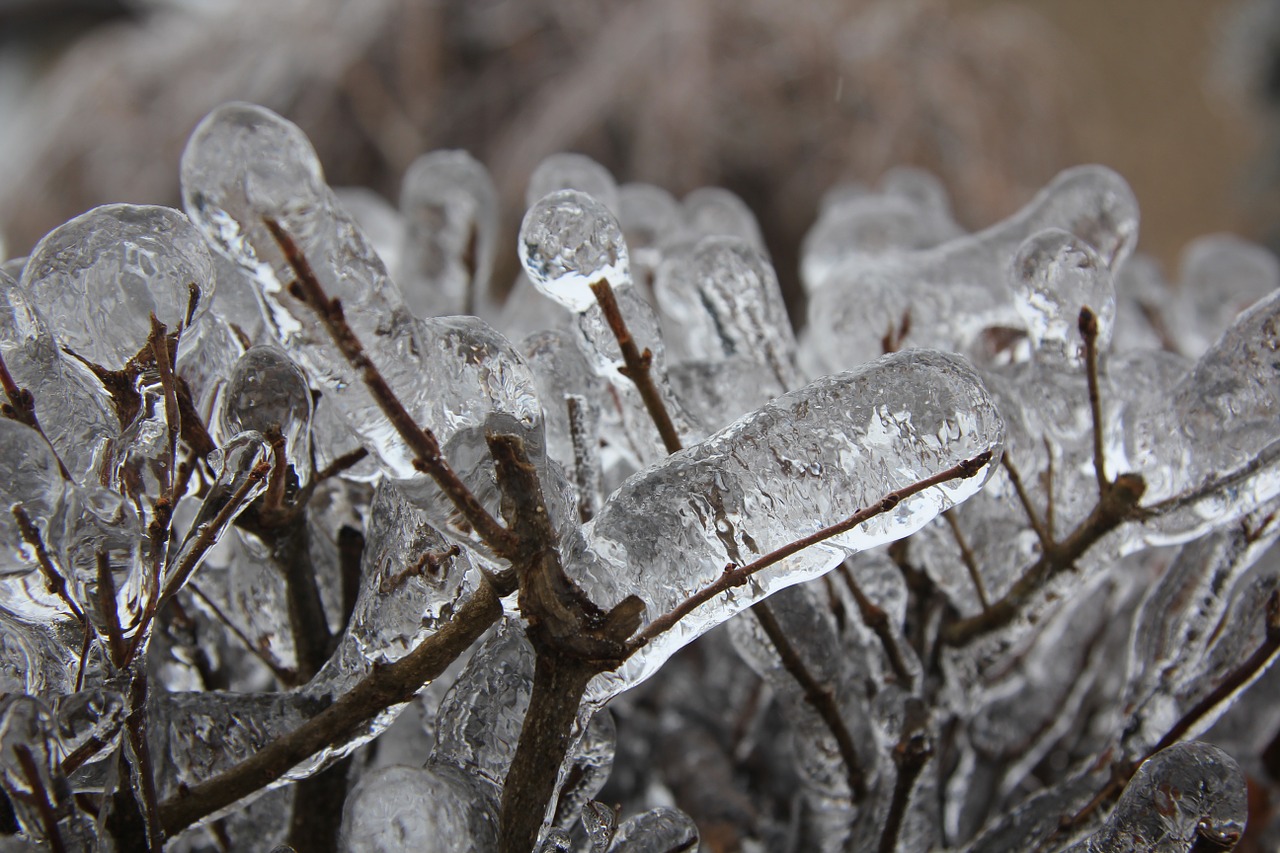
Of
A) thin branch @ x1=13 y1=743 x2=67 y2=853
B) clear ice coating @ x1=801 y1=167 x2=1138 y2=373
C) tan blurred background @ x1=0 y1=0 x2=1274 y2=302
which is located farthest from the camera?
tan blurred background @ x1=0 y1=0 x2=1274 y2=302

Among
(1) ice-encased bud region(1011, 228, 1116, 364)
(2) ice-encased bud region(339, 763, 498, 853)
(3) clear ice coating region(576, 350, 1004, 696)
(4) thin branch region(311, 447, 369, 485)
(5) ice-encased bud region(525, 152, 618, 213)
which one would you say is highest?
(5) ice-encased bud region(525, 152, 618, 213)

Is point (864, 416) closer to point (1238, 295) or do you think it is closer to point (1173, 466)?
point (1173, 466)

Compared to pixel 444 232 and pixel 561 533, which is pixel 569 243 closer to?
pixel 561 533

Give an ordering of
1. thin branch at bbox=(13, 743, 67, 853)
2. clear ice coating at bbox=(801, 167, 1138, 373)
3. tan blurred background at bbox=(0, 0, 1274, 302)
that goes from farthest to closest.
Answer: tan blurred background at bbox=(0, 0, 1274, 302) → clear ice coating at bbox=(801, 167, 1138, 373) → thin branch at bbox=(13, 743, 67, 853)

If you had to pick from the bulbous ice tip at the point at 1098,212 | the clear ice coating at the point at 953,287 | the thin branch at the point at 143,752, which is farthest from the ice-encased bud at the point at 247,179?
the bulbous ice tip at the point at 1098,212

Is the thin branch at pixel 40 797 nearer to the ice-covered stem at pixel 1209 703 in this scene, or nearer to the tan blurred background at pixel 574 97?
the ice-covered stem at pixel 1209 703

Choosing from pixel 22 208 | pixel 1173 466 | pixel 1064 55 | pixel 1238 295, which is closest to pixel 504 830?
pixel 1173 466

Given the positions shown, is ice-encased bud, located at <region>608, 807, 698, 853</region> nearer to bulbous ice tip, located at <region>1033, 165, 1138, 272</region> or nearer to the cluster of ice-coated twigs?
the cluster of ice-coated twigs

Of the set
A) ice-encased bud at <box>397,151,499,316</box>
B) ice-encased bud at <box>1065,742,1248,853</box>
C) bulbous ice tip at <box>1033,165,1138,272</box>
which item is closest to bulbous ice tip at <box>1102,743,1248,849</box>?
ice-encased bud at <box>1065,742,1248,853</box>
